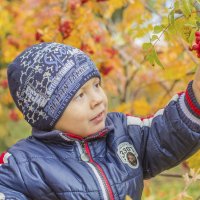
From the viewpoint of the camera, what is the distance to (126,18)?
587cm

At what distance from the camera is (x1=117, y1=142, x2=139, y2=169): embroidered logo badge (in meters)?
2.23

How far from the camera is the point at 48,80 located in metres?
2.26

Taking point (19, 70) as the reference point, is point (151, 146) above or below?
below

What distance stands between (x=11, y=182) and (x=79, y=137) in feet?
1.05

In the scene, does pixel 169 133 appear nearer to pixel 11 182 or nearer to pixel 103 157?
pixel 103 157

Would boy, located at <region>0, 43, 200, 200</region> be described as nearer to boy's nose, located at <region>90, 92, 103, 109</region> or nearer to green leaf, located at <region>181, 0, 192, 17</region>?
boy's nose, located at <region>90, 92, 103, 109</region>

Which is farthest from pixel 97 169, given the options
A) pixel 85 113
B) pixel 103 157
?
pixel 85 113

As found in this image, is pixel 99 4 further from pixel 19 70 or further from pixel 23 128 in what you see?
pixel 23 128

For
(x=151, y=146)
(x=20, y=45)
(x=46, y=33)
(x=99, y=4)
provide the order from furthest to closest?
1. (x=20, y=45)
2. (x=99, y=4)
3. (x=46, y=33)
4. (x=151, y=146)

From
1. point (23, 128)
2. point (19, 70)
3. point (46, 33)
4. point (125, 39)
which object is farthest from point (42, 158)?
point (23, 128)

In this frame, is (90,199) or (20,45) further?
(20,45)

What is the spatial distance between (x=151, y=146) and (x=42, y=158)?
0.44 metres

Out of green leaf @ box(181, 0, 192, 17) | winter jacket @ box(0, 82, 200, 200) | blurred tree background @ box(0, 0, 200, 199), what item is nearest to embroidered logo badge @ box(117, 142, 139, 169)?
winter jacket @ box(0, 82, 200, 200)

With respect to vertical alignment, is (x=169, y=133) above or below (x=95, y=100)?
below
